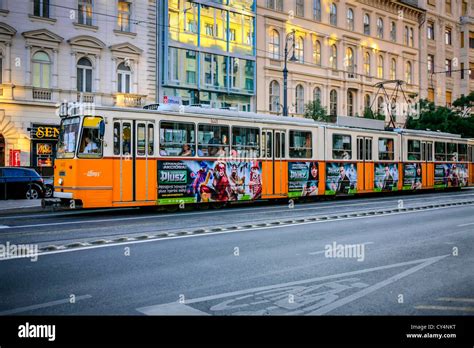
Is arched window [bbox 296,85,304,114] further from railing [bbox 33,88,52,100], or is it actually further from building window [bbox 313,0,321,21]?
railing [bbox 33,88,52,100]

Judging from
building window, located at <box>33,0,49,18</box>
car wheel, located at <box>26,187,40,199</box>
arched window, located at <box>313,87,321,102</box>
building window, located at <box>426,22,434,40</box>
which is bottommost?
car wheel, located at <box>26,187,40,199</box>

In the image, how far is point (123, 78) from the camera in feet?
105

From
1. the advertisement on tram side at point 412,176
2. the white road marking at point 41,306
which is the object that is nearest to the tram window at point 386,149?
the advertisement on tram side at point 412,176

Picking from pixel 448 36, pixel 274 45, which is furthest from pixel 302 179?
pixel 448 36

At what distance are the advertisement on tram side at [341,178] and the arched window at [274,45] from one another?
55.5ft

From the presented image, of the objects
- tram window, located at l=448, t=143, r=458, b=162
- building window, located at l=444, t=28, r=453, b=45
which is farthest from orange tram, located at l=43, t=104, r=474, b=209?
building window, located at l=444, t=28, r=453, b=45

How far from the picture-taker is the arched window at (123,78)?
3161 centimetres

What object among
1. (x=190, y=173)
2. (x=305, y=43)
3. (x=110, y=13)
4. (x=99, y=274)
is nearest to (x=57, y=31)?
(x=110, y=13)

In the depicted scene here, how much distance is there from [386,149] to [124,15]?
1728 centimetres

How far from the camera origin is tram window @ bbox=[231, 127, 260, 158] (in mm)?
19703

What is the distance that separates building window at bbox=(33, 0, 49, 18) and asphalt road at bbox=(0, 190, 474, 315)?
60.8 ft

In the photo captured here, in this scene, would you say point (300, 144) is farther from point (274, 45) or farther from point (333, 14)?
point (333, 14)
